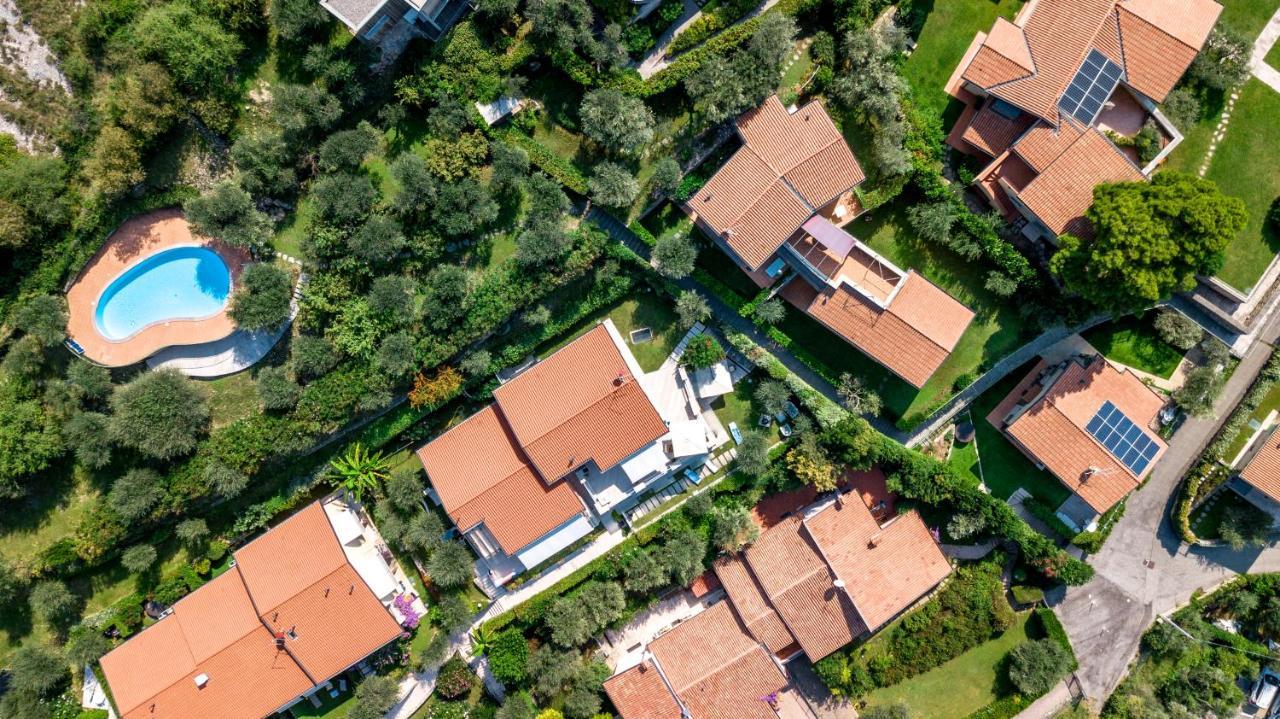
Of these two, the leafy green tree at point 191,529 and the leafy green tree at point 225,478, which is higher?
the leafy green tree at point 225,478

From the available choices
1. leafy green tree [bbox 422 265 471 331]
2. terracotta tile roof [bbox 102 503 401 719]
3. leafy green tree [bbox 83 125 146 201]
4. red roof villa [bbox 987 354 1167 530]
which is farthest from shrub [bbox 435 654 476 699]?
red roof villa [bbox 987 354 1167 530]

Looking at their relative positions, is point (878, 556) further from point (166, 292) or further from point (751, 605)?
point (166, 292)

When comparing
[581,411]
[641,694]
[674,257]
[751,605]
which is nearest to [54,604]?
[581,411]

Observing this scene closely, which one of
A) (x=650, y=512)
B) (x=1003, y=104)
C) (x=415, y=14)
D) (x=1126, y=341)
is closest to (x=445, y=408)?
(x=650, y=512)

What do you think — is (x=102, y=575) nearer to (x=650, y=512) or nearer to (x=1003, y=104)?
(x=650, y=512)

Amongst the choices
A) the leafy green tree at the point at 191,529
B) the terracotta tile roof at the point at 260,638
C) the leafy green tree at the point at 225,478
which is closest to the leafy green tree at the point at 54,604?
the terracotta tile roof at the point at 260,638

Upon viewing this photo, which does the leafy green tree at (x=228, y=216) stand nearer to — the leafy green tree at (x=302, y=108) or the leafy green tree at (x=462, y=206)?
the leafy green tree at (x=302, y=108)
